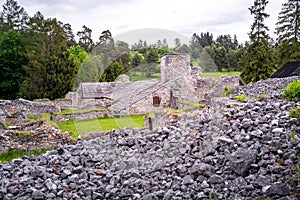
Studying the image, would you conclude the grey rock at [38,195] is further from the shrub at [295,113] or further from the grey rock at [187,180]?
the shrub at [295,113]

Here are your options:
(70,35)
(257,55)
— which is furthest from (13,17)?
(257,55)

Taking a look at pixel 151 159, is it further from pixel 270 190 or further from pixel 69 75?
pixel 69 75

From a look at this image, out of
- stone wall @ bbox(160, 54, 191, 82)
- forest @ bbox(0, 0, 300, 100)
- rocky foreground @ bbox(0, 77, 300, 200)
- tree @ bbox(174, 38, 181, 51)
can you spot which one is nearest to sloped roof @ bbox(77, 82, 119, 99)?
rocky foreground @ bbox(0, 77, 300, 200)

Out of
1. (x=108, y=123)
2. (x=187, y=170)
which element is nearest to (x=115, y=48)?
(x=108, y=123)

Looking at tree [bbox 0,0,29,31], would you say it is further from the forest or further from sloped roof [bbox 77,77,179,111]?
sloped roof [bbox 77,77,179,111]

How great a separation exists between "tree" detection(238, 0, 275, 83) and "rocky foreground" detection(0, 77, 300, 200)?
23.6 metres

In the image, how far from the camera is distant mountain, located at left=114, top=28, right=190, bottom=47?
741cm

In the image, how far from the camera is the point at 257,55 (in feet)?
100

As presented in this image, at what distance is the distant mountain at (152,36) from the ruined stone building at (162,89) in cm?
55

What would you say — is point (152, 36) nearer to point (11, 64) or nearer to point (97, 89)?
point (97, 89)

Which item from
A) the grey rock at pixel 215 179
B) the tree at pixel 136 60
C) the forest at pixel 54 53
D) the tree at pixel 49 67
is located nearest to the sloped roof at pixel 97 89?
the tree at pixel 136 60

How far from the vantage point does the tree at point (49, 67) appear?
100 ft

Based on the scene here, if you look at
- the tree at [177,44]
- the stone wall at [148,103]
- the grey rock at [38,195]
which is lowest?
the grey rock at [38,195]

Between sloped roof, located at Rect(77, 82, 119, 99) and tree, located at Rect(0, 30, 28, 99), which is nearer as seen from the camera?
sloped roof, located at Rect(77, 82, 119, 99)
